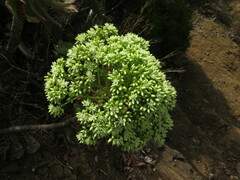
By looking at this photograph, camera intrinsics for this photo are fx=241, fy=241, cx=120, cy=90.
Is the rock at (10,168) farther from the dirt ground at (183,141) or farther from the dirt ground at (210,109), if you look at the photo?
the dirt ground at (210,109)

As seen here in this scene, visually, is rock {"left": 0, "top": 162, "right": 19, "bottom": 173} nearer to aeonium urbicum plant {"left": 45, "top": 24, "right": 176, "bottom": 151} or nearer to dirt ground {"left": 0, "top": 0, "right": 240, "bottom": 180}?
dirt ground {"left": 0, "top": 0, "right": 240, "bottom": 180}

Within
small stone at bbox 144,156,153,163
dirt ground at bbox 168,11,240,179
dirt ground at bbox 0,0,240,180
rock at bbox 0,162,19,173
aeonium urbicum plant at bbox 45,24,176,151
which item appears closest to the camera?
aeonium urbicum plant at bbox 45,24,176,151

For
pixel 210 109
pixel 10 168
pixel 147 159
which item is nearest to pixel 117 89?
pixel 10 168

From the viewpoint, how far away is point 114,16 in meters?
6.02

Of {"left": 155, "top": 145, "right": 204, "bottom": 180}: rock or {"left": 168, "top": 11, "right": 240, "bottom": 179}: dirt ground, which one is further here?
{"left": 168, "top": 11, "right": 240, "bottom": 179}: dirt ground

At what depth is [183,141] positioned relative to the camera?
5.39 m

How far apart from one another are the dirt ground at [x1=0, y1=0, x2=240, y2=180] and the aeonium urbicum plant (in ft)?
3.62

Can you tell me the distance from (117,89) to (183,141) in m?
3.71

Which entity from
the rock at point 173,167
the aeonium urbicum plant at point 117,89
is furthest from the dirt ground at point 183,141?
the aeonium urbicum plant at point 117,89

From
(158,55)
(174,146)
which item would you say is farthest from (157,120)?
(158,55)

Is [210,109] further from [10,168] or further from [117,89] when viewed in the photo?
[10,168]

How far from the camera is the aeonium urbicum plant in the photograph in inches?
84.7

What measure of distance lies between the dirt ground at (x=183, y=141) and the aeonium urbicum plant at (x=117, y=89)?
1.10 m

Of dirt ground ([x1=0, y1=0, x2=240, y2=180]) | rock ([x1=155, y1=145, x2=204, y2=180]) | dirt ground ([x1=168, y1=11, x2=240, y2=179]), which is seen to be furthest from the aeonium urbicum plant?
dirt ground ([x1=168, y1=11, x2=240, y2=179])
